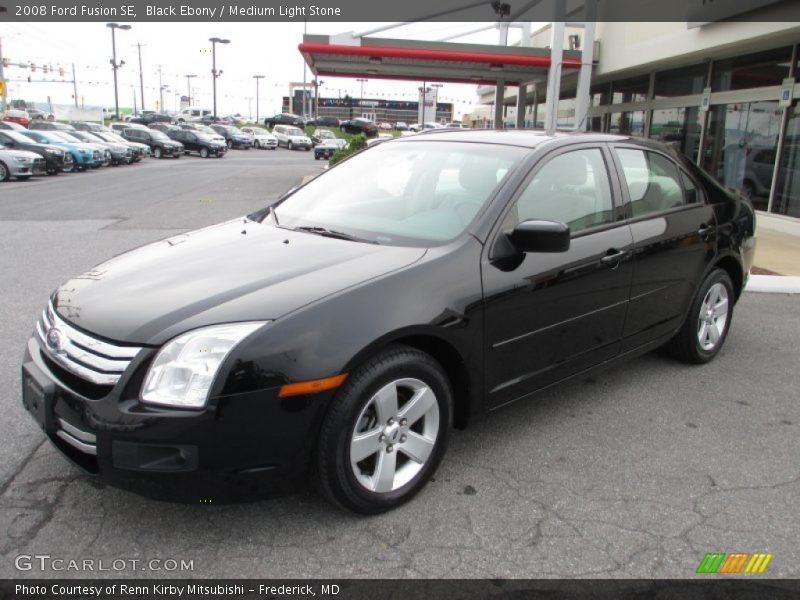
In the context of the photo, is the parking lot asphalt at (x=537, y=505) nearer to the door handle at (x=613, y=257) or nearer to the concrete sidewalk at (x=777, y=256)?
the door handle at (x=613, y=257)

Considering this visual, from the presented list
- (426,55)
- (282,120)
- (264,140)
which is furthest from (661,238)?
(282,120)

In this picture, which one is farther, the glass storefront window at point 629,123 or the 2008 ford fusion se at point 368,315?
the glass storefront window at point 629,123

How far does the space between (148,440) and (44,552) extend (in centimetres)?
68

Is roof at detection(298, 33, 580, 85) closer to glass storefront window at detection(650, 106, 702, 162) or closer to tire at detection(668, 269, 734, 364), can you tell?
glass storefront window at detection(650, 106, 702, 162)

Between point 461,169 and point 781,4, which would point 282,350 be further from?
point 781,4

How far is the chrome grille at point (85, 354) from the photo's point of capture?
2529 mm

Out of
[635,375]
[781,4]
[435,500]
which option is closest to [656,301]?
[635,375]

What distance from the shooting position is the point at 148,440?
2.43m

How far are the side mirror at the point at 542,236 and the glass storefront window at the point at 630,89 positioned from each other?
50.2 ft

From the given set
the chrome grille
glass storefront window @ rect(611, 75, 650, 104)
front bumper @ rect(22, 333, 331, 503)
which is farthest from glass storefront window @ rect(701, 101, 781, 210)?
the chrome grille

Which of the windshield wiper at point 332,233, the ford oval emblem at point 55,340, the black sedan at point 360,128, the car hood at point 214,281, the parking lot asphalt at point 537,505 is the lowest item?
the parking lot asphalt at point 537,505

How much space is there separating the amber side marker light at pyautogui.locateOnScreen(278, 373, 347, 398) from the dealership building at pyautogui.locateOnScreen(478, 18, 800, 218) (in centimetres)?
884

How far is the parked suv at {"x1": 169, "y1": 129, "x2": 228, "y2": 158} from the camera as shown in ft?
126

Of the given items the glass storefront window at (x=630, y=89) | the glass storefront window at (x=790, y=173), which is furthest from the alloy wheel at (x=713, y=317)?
the glass storefront window at (x=630, y=89)
